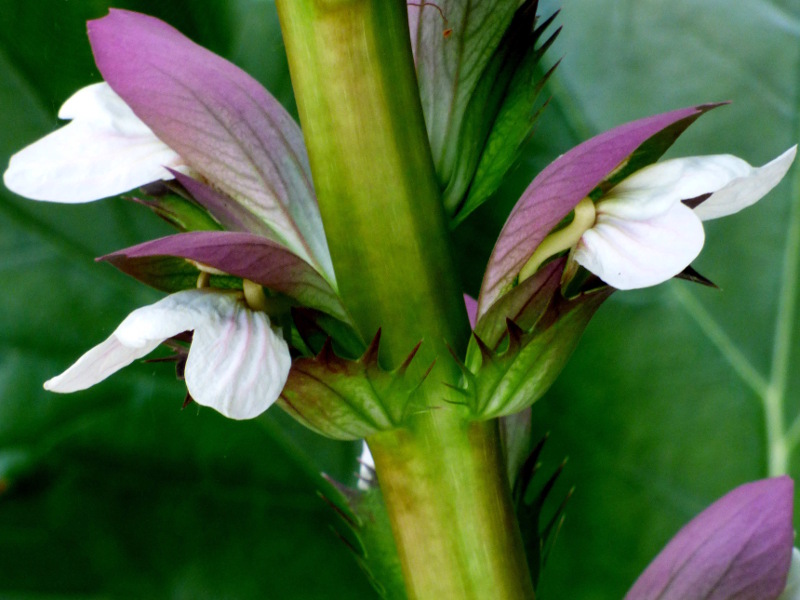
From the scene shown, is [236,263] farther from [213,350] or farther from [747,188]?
[747,188]

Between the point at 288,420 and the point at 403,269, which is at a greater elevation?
the point at 403,269

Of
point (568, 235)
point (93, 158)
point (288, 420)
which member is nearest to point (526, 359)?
point (568, 235)

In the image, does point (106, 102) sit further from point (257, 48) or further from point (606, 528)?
point (606, 528)

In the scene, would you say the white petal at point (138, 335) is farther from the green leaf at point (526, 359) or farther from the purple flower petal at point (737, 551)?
the purple flower petal at point (737, 551)

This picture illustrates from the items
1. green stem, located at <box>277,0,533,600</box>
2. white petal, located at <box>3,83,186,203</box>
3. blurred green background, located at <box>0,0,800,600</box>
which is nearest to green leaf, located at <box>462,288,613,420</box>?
green stem, located at <box>277,0,533,600</box>

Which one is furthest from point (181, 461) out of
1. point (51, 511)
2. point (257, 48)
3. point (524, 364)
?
point (524, 364)

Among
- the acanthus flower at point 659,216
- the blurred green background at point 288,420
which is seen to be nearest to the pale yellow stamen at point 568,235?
the acanthus flower at point 659,216
